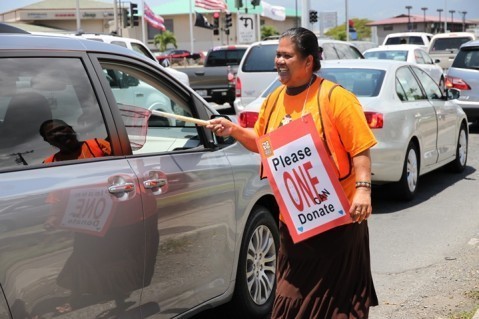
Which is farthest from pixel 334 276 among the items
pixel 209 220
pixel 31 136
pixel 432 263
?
pixel 432 263

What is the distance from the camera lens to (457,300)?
527 centimetres

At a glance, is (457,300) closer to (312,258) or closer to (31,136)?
(312,258)

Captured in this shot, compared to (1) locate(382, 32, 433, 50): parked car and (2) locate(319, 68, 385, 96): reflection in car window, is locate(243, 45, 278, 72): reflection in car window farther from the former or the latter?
(1) locate(382, 32, 433, 50): parked car

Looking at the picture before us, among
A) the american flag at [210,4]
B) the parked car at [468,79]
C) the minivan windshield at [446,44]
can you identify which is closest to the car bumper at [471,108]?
the parked car at [468,79]

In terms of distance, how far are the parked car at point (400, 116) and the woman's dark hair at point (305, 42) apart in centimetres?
438

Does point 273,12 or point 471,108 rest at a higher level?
point 273,12

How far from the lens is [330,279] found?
3.64 m

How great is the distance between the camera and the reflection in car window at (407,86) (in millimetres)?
8820

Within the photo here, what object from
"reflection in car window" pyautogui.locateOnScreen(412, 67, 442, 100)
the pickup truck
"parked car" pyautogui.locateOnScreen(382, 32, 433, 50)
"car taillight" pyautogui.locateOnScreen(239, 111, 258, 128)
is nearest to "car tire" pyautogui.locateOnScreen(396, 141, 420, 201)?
"reflection in car window" pyautogui.locateOnScreen(412, 67, 442, 100)

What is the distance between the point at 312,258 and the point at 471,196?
5.91 m

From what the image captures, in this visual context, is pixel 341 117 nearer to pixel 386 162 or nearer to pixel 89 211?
pixel 89 211

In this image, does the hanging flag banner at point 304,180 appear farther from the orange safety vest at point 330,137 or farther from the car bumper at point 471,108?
the car bumper at point 471,108

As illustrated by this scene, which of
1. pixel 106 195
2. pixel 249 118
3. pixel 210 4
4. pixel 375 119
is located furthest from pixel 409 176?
pixel 210 4

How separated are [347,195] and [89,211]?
1.26m
